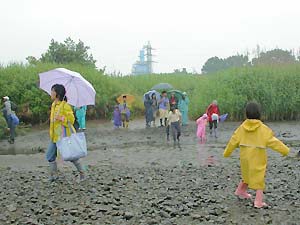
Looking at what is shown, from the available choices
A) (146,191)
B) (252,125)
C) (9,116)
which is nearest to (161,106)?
(9,116)

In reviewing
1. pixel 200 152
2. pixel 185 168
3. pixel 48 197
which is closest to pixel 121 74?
pixel 200 152

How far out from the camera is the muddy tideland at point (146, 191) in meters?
6.33

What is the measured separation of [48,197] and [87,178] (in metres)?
1.68

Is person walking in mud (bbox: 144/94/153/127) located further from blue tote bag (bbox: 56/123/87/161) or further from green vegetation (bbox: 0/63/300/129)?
blue tote bag (bbox: 56/123/87/161)

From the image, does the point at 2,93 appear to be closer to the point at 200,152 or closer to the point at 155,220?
the point at 200,152

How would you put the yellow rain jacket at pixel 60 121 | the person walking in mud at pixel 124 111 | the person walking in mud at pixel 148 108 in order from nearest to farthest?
the yellow rain jacket at pixel 60 121
the person walking in mud at pixel 124 111
the person walking in mud at pixel 148 108

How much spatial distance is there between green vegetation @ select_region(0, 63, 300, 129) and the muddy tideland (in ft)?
37.2

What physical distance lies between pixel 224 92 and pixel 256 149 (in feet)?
66.1

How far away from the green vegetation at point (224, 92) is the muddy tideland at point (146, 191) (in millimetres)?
11347

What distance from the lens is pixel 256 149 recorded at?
673 cm

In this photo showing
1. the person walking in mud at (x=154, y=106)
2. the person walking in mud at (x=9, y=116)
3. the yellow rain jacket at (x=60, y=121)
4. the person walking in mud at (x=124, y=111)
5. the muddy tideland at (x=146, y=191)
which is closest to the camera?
the muddy tideland at (x=146, y=191)

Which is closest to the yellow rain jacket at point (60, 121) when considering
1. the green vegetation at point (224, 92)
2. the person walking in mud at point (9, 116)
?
the person walking in mud at point (9, 116)

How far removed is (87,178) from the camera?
30.1 feet

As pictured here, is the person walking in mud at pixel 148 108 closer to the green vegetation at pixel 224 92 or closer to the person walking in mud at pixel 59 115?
the green vegetation at pixel 224 92
